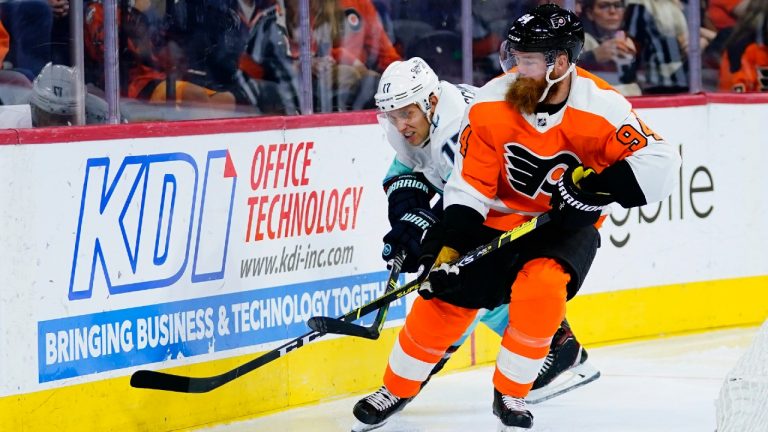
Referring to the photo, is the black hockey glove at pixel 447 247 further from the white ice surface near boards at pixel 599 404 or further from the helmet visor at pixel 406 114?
the white ice surface near boards at pixel 599 404

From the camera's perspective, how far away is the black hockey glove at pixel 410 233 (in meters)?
4.10

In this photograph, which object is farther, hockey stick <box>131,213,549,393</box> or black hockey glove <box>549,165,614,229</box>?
hockey stick <box>131,213,549,393</box>

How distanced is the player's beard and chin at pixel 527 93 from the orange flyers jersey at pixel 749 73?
238cm

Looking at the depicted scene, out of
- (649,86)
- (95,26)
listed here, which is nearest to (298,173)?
(95,26)

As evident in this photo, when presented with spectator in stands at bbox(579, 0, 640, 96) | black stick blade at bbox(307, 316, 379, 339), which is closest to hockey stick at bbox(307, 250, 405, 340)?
black stick blade at bbox(307, 316, 379, 339)

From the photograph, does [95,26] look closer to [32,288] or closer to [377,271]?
[32,288]

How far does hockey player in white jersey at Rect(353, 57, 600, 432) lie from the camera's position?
159 inches

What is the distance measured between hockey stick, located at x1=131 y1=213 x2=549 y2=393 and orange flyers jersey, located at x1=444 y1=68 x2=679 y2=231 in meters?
0.09

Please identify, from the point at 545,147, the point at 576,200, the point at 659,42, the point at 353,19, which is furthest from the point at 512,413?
the point at 659,42

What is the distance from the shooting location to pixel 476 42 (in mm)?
5223

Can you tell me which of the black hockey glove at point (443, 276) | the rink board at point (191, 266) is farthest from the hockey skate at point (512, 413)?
the rink board at point (191, 266)

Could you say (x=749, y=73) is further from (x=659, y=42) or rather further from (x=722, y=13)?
(x=659, y=42)

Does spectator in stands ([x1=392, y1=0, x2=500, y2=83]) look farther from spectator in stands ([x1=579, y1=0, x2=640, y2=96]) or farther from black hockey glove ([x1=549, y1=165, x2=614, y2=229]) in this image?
black hockey glove ([x1=549, y1=165, x2=614, y2=229])

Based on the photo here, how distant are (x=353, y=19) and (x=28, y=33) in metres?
1.25
